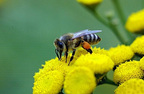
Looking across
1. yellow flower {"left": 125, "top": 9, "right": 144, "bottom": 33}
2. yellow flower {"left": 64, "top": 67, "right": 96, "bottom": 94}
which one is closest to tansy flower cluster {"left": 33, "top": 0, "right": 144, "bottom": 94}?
yellow flower {"left": 64, "top": 67, "right": 96, "bottom": 94}

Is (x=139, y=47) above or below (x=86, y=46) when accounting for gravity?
below

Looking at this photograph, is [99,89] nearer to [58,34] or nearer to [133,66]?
[133,66]

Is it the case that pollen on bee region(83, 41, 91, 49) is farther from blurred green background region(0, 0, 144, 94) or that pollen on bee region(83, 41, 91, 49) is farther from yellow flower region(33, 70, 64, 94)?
blurred green background region(0, 0, 144, 94)

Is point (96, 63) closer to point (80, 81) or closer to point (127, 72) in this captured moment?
point (80, 81)

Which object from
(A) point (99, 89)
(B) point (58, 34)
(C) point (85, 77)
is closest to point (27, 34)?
(B) point (58, 34)

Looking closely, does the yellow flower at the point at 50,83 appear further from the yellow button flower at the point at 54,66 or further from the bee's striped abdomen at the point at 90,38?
the bee's striped abdomen at the point at 90,38

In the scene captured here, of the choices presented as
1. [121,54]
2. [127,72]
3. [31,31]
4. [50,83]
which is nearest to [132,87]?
[127,72]
